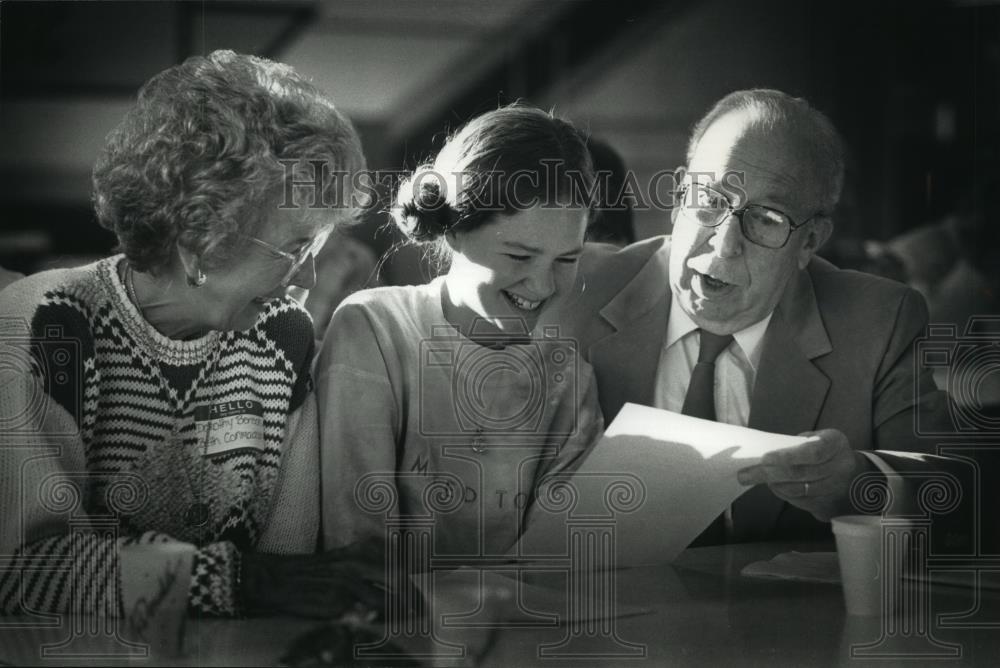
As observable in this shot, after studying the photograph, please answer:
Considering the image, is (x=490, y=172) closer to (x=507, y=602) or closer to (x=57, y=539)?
(x=507, y=602)

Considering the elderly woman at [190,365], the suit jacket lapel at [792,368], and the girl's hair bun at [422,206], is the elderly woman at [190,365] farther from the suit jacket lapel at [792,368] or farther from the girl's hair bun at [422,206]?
the suit jacket lapel at [792,368]

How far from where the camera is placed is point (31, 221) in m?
1.64

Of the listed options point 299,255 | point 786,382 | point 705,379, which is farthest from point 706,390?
point 299,255

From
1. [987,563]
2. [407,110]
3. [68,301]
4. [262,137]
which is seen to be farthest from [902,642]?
[68,301]

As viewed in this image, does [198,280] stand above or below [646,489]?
above

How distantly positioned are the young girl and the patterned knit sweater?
0.21ft

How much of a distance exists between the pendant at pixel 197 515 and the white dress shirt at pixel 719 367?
68 centimetres

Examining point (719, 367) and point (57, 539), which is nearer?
point (57, 539)

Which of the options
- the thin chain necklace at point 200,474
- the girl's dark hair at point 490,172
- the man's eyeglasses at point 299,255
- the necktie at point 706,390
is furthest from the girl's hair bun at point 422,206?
the necktie at point 706,390

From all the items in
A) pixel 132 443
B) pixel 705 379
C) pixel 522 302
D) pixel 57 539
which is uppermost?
pixel 522 302

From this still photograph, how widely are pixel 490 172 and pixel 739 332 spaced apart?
0.45 meters

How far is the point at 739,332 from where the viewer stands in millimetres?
1692

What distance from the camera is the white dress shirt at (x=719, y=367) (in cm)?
168

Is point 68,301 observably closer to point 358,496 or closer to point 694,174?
point 358,496
